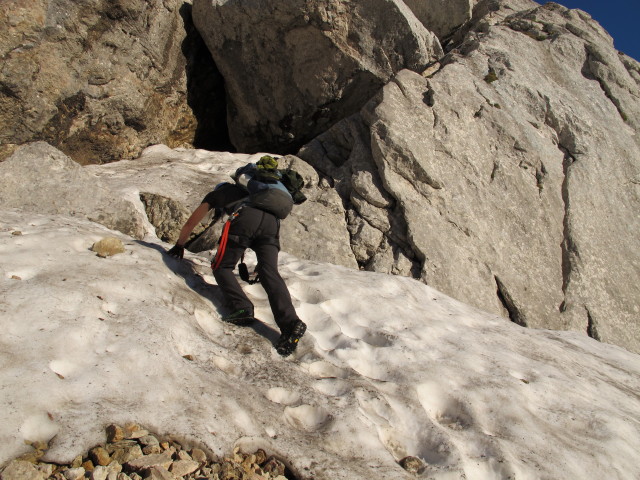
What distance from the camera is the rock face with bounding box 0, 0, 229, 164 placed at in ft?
40.5

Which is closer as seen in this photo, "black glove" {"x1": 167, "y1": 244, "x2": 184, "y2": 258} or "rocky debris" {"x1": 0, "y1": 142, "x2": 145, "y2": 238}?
"black glove" {"x1": 167, "y1": 244, "x2": 184, "y2": 258}

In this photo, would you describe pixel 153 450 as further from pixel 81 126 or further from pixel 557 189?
pixel 557 189

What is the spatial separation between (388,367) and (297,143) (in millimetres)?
11254

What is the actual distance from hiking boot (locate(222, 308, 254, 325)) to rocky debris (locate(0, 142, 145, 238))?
3.87 meters

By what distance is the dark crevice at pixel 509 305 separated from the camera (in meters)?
12.2

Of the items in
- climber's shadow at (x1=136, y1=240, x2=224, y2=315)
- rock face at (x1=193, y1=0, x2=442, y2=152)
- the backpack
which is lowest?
climber's shadow at (x1=136, y1=240, x2=224, y2=315)

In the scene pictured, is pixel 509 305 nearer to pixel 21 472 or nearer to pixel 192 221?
pixel 192 221

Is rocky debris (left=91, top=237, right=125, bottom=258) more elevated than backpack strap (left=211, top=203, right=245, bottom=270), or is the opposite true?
backpack strap (left=211, top=203, right=245, bottom=270)

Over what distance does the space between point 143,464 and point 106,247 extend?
4.14 meters

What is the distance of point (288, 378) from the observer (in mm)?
6469

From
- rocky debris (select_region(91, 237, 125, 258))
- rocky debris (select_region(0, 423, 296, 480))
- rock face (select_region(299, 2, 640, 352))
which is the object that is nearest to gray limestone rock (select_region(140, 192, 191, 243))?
rocky debris (select_region(91, 237, 125, 258))

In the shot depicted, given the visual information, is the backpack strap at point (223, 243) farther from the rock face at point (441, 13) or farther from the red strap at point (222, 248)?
the rock face at point (441, 13)

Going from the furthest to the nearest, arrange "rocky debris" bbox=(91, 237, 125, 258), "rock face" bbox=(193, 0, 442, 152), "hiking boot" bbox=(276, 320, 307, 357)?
"rock face" bbox=(193, 0, 442, 152), "rocky debris" bbox=(91, 237, 125, 258), "hiking boot" bbox=(276, 320, 307, 357)

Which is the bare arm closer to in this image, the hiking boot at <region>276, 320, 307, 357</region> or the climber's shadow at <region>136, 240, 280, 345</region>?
the climber's shadow at <region>136, 240, 280, 345</region>
